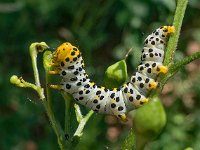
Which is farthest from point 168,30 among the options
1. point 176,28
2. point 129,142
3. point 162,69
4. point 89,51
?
point 89,51

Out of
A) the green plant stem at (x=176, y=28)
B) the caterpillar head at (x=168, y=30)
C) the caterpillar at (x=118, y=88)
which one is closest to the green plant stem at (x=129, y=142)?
the caterpillar at (x=118, y=88)

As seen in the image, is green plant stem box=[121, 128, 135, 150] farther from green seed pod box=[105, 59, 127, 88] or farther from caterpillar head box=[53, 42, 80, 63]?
caterpillar head box=[53, 42, 80, 63]

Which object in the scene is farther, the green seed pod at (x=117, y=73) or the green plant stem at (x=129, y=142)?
the green seed pod at (x=117, y=73)

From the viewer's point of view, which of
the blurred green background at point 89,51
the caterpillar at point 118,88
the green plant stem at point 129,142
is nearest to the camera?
the green plant stem at point 129,142

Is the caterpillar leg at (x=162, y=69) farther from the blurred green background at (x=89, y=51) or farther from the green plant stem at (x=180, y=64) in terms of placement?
the blurred green background at (x=89, y=51)

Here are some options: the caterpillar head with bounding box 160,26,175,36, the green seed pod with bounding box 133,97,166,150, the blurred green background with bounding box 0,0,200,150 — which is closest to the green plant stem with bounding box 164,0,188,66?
the caterpillar head with bounding box 160,26,175,36

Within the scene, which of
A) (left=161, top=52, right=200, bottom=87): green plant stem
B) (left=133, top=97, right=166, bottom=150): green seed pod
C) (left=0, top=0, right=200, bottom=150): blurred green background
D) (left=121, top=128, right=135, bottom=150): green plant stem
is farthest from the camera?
(left=0, top=0, right=200, bottom=150): blurred green background

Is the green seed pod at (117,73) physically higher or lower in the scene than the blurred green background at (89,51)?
lower

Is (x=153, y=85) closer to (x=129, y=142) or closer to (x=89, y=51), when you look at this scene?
(x=129, y=142)
